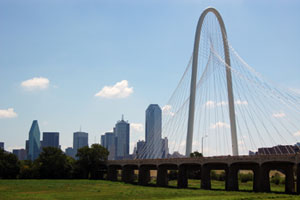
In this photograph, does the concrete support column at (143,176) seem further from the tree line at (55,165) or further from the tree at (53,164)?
the tree at (53,164)

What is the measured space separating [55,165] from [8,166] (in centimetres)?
1227

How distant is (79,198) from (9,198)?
8389mm

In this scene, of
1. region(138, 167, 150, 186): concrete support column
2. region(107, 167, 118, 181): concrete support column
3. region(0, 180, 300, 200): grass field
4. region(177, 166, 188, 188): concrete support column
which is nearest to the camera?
region(0, 180, 300, 200): grass field

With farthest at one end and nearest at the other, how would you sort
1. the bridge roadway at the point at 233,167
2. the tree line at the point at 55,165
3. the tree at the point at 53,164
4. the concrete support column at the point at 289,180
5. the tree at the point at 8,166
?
the tree at the point at 53,164
the tree line at the point at 55,165
the tree at the point at 8,166
the concrete support column at the point at 289,180
the bridge roadway at the point at 233,167

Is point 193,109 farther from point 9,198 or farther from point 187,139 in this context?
point 9,198

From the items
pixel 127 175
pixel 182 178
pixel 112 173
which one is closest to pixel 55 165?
pixel 112 173

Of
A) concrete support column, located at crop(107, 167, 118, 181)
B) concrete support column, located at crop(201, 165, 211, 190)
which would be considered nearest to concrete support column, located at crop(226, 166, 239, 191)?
concrete support column, located at crop(201, 165, 211, 190)

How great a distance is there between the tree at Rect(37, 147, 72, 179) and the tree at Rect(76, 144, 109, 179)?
386 centimetres

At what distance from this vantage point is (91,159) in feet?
352

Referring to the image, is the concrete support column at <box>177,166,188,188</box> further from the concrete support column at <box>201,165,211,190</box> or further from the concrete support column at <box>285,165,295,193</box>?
the concrete support column at <box>285,165,295,193</box>

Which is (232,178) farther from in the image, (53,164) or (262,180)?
(53,164)

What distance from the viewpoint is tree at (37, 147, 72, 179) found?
103 m

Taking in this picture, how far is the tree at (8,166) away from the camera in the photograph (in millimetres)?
98875

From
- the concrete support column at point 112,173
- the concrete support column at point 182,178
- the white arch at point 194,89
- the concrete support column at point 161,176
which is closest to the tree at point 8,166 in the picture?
the concrete support column at point 112,173
